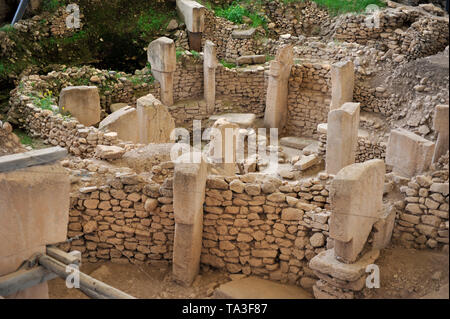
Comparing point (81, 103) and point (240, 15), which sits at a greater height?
point (240, 15)

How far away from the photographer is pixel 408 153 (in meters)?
7.34

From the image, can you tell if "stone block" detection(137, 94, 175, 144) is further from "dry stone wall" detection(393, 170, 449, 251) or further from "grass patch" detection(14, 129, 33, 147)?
"dry stone wall" detection(393, 170, 449, 251)

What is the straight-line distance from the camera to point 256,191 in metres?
6.51

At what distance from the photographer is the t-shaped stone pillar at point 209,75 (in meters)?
13.9

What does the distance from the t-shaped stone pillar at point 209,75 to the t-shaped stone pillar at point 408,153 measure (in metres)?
6.86

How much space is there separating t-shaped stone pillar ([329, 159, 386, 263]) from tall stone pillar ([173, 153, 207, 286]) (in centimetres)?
145

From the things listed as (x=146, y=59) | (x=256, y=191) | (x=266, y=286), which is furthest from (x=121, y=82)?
(x=266, y=286)

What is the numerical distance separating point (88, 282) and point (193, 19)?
11.5 metres

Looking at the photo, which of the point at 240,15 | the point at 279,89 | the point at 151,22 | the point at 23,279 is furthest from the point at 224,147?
the point at 240,15

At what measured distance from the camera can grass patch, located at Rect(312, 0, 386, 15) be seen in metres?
15.1

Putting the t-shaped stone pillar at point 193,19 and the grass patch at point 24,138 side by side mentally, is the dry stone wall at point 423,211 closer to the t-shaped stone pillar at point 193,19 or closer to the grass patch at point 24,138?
the grass patch at point 24,138

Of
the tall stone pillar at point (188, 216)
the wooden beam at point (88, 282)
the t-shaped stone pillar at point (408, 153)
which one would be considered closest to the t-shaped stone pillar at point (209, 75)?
the t-shaped stone pillar at point (408, 153)

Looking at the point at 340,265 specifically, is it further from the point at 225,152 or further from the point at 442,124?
the point at 225,152
